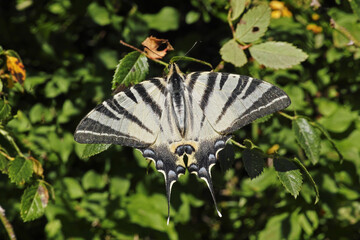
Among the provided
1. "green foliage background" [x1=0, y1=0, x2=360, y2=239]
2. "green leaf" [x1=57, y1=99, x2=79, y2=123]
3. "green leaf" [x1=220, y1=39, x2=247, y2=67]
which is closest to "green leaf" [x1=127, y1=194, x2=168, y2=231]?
"green foliage background" [x1=0, y1=0, x2=360, y2=239]

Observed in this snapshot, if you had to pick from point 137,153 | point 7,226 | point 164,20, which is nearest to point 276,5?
point 164,20

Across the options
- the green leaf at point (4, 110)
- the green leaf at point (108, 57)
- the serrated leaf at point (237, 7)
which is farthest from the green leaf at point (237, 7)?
the green leaf at point (4, 110)

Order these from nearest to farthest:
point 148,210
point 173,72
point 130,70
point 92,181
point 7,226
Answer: point 130,70 < point 173,72 < point 7,226 < point 148,210 < point 92,181

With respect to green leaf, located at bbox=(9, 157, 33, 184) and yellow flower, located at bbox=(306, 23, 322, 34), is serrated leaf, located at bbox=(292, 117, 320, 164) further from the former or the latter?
green leaf, located at bbox=(9, 157, 33, 184)

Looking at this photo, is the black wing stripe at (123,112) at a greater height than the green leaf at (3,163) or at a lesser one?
greater

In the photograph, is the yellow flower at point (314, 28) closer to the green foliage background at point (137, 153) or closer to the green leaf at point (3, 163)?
the green foliage background at point (137, 153)

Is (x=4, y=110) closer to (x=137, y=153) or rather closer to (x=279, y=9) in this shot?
(x=137, y=153)
